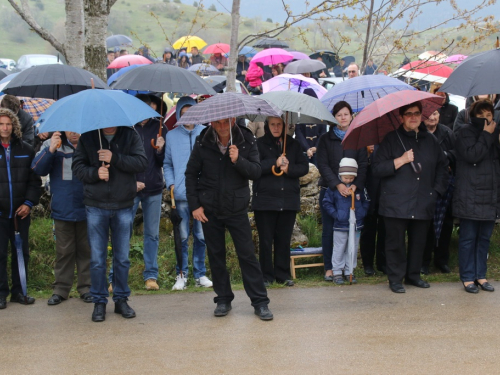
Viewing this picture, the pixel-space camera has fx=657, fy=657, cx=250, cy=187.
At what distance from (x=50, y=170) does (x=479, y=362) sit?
14.5 feet

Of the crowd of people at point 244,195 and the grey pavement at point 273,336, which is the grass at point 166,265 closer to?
the crowd of people at point 244,195

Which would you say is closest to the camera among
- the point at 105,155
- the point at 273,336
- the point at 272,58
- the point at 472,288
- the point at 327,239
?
the point at 273,336

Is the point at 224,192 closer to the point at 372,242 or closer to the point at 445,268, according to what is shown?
the point at 372,242

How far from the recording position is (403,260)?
23.7 ft

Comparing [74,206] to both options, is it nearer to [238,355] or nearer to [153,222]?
[153,222]

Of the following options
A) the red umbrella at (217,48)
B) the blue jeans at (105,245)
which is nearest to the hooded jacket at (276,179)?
the blue jeans at (105,245)

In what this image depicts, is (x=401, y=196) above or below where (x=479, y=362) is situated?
above

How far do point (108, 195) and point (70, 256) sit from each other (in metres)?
1.18

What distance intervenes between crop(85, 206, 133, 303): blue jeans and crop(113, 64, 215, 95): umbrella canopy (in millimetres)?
1556

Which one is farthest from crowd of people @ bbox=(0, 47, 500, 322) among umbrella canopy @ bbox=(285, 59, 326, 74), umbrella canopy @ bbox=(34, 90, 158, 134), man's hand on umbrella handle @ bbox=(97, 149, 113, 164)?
umbrella canopy @ bbox=(285, 59, 326, 74)

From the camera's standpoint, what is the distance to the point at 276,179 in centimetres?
738

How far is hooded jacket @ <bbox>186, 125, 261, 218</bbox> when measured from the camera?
616cm

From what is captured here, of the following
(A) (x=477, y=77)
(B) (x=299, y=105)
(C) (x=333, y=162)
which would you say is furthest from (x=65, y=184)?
(A) (x=477, y=77)

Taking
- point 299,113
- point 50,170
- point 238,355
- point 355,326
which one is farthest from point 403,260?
point 50,170
